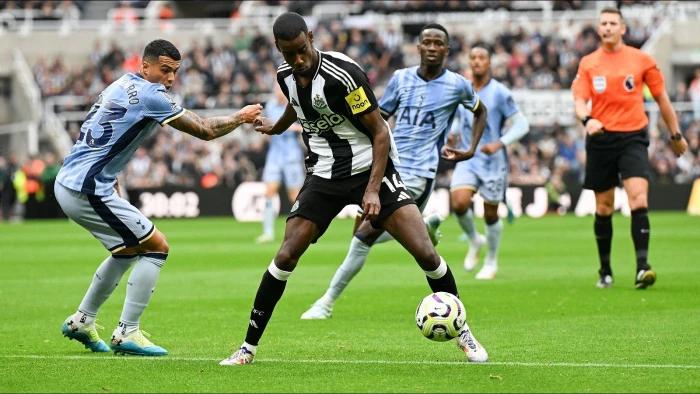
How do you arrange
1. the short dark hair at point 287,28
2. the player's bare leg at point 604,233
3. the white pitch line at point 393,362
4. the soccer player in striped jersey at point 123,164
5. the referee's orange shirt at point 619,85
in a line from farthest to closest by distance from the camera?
the player's bare leg at point 604,233 < the referee's orange shirt at point 619,85 < the soccer player in striped jersey at point 123,164 < the white pitch line at point 393,362 < the short dark hair at point 287,28

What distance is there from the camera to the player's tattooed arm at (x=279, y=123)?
962cm

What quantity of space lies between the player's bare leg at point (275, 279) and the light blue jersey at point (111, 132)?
128 centimetres

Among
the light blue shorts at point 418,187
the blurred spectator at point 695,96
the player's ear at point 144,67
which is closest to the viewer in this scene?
the player's ear at point 144,67

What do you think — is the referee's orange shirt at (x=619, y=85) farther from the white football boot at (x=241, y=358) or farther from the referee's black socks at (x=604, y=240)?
the white football boot at (x=241, y=358)

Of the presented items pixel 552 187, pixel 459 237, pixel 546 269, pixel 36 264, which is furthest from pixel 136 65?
pixel 546 269

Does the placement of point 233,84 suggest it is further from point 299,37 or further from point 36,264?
point 299,37

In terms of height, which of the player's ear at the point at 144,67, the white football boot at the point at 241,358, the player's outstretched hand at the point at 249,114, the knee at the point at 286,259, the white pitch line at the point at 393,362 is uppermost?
the player's ear at the point at 144,67

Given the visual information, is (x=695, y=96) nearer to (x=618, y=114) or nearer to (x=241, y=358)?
(x=618, y=114)

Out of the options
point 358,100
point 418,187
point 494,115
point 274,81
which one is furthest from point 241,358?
point 274,81

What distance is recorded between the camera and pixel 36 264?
65.0 feet

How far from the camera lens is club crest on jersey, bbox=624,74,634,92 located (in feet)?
47.2

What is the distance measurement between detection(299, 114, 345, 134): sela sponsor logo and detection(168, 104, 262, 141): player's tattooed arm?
417 millimetres

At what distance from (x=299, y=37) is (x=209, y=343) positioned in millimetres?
2952

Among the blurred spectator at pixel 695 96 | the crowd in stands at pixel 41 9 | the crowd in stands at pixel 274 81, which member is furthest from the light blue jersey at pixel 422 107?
the crowd in stands at pixel 41 9
